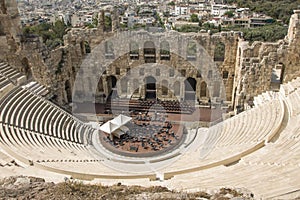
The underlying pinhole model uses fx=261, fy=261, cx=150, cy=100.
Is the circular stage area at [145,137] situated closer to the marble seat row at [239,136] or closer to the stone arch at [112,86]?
the marble seat row at [239,136]

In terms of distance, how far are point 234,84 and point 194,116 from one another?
4.30m

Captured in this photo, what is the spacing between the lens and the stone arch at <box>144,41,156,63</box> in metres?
21.9

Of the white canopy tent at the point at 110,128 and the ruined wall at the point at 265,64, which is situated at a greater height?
the ruined wall at the point at 265,64

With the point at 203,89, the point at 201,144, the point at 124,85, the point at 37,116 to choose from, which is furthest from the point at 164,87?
the point at 37,116

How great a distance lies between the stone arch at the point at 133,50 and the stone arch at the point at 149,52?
74 cm

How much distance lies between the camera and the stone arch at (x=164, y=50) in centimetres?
2141

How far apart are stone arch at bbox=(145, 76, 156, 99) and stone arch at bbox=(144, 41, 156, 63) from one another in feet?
5.69

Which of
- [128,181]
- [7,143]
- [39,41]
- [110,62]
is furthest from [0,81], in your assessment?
[128,181]

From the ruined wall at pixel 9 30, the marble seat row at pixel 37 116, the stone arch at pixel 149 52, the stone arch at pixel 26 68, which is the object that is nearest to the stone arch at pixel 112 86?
the stone arch at pixel 149 52

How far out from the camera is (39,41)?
19578 millimetres

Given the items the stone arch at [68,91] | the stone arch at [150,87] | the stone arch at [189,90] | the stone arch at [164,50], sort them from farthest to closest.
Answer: the stone arch at [150,87] → the stone arch at [189,90] → the stone arch at [68,91] → the stone arch at [164,50]

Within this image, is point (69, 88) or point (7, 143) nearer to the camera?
point (7, 143)

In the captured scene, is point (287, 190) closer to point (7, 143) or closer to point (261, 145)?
point (261, 145)

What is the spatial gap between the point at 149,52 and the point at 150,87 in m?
3.28
